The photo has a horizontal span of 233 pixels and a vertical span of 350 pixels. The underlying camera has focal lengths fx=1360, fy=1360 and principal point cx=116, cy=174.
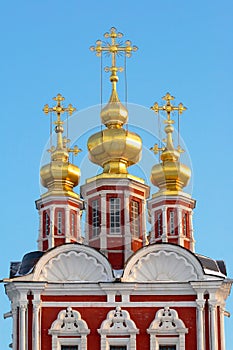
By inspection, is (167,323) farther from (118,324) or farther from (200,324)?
(118,324)

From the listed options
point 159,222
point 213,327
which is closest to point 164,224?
point 159,222

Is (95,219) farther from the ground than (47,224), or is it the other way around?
(47,224)

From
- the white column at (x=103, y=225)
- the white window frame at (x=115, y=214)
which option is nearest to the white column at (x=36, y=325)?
the white column at (x=103, y=225)

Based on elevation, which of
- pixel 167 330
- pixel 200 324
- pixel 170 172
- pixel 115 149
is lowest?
pixel 167 330

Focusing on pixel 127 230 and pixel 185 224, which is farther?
pixel 185 224

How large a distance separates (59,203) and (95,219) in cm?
187

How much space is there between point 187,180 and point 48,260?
539 centimetres

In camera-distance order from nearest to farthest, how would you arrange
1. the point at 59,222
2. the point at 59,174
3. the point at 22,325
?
1. the point at 22,325
2. the point at 59,222
3. the point at 59,174

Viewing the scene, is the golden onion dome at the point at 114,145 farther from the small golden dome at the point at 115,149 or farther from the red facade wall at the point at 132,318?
the red facade wall at the point at 132,318

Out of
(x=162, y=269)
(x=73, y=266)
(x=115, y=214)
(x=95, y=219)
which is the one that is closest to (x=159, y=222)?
(x=115, y=214)

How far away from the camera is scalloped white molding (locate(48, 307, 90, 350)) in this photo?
31.5m

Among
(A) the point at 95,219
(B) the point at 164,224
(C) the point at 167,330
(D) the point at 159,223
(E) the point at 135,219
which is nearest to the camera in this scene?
(C) the point at 167,330

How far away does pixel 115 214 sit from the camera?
1326 inches

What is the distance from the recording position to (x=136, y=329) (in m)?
31.5
